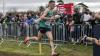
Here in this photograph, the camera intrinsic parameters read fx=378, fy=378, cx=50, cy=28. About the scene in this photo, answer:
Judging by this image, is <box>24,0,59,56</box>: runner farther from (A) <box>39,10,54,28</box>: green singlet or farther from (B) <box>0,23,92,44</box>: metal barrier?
(B) <box>0,23,92,44</box>: metal barrier

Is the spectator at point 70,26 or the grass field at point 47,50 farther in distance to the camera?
the spectator at point 70,26

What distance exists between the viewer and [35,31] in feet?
74.3

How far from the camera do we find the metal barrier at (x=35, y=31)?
2083cm

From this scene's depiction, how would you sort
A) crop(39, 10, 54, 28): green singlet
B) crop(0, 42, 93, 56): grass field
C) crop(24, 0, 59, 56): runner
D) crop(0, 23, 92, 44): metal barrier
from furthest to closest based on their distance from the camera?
crop(0, 23, 92, 44): metal barrier < crop(0, 42, 93, 56): grass field < crop(39, 10, 54, 28): green singlet < crop(24, 0, 59, 56): runner

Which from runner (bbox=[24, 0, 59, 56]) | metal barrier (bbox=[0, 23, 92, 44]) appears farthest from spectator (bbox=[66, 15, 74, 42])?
runner (bbox=[24, 0, 59, 56])

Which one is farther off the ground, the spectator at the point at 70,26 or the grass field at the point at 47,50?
the spectator at the point at 70,26

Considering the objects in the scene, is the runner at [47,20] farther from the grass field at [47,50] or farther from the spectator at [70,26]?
the spectator at [70,26]

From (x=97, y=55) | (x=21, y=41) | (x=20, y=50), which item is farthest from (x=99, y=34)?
(x=21, y=41)

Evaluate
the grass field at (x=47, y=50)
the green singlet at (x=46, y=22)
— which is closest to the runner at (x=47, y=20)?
the green singlet at (x=46, y=22)

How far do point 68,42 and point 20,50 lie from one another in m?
2.72

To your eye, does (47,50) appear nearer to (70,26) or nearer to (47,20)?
(70,26)

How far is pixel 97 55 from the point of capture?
46.3 ft

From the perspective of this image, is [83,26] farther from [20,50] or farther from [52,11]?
[52,11]

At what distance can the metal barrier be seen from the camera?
20.8 meters
